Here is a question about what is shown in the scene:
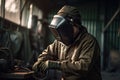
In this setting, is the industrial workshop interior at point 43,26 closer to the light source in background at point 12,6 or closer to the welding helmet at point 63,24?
the light source in background at point 12,6

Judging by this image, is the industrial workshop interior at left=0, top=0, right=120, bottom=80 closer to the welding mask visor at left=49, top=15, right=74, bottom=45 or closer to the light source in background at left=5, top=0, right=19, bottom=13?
the light source in background at left=5, top=0, right=19, bottom=13

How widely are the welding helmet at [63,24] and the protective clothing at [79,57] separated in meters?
0.14

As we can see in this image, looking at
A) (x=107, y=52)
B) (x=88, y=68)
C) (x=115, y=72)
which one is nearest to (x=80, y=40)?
(x=88, y=68)

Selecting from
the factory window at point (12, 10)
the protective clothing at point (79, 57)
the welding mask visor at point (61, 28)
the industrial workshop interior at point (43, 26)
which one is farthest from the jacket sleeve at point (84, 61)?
the factory window at point (12, 10)

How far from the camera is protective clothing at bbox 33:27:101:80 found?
154 inches

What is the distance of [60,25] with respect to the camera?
405cm

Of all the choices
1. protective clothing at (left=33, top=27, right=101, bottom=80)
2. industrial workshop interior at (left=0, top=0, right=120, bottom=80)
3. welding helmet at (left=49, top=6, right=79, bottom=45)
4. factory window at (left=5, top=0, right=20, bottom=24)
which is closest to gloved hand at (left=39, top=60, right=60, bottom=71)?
protective clothing at (left=33, top=27, right=101, bottom=80)

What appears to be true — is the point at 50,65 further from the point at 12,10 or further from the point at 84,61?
the point at 12,10

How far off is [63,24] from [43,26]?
1314 centimetres

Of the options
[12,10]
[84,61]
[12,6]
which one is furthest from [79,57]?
[12,10]

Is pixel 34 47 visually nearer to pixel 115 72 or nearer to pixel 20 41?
pixel 20 41

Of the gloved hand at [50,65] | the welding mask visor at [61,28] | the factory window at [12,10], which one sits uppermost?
the factory window at [12,10]

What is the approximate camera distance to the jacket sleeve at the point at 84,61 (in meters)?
3.88

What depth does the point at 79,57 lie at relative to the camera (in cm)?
401
